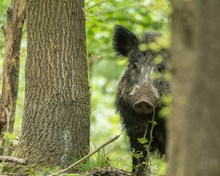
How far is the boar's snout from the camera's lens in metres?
5.79

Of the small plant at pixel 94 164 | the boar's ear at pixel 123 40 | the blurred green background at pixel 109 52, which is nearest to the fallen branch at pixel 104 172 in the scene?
the small plant at pixel 94 164

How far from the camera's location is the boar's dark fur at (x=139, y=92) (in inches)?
234

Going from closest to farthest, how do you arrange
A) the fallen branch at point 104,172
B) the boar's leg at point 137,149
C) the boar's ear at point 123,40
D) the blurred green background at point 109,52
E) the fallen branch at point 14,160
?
1. the fallen branch at point 104,172
2. the fallen branch at point 14,160
3. the boar's leg at point 137,149
4. the boar's ear at point 123,40
5. the blurred green background at point 109,52

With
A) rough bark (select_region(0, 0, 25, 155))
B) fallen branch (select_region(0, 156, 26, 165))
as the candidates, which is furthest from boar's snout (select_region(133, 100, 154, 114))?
rough bark (select_region(0, 0, 25, 155))

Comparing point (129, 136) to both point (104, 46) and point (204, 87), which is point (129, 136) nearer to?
point (204, 87)

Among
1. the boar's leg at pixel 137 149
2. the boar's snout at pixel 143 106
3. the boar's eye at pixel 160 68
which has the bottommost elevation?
the boar's leg at pixel 137 149

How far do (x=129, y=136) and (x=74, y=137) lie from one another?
41.1 inches

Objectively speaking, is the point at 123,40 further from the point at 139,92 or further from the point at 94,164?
the point at 94,164

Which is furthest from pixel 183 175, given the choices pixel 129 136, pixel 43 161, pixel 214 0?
pixel 129 136

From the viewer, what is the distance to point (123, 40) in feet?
23.5

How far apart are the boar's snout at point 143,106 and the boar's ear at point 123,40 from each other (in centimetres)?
134

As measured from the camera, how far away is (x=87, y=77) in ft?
20.4

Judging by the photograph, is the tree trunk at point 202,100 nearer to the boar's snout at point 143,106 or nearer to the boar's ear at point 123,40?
the boar's snout at point 143,106

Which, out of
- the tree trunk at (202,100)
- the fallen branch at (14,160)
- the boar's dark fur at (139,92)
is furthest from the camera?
the boar's dark fur at (139,92)
